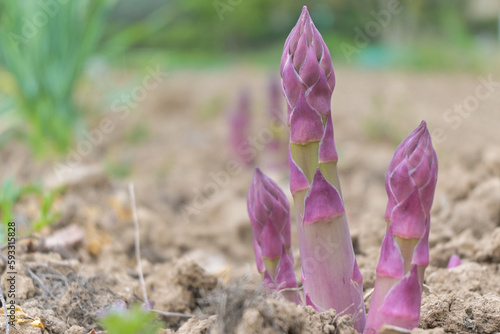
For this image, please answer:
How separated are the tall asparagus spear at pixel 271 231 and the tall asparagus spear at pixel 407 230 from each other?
0.23 meters

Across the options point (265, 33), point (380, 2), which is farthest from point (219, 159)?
point (265, 33)

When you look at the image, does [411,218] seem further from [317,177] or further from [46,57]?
[46,57]

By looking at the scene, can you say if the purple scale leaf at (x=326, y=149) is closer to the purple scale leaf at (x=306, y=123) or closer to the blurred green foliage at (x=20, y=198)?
the purple scale leaf at (x=306, y=123)

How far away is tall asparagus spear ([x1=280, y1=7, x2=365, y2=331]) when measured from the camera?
997 millimetres

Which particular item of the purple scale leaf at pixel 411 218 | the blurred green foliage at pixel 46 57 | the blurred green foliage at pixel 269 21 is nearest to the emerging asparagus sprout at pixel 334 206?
the purple scale leaf at pixel 411 218

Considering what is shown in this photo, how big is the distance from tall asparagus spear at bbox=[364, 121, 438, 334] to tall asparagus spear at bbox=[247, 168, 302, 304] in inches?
9.1

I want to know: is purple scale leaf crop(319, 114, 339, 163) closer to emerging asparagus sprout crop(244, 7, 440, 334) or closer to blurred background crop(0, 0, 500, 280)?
emerging asparagus sprout crop(244, 7, 440, 334)

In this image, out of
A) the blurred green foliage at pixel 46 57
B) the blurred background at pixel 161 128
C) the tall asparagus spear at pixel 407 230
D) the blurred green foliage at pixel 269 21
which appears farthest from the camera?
the blurred green foliage at pixel 269 21

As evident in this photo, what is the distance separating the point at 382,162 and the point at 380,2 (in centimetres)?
827

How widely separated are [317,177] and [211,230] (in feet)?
5.36

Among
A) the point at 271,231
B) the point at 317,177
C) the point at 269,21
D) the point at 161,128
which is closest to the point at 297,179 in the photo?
the point at 317,177

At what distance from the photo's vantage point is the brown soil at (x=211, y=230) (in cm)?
109

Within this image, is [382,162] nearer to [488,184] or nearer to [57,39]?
[488,184]

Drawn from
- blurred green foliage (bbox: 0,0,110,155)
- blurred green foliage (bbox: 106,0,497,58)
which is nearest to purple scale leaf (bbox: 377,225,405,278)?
blurred green foliage (bbox: 0,0,110,155)
